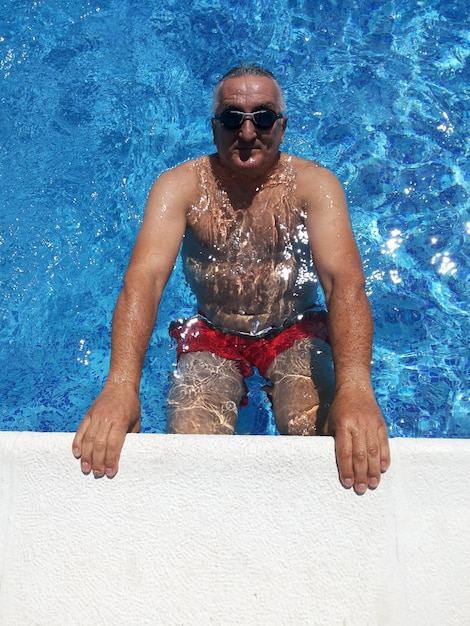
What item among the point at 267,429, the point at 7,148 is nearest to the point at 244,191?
the point at 267,429

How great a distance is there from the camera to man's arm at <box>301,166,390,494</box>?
200 cm

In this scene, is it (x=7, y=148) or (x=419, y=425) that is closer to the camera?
(x=419, y=425)

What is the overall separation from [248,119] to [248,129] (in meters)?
0.04

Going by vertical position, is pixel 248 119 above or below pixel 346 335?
above

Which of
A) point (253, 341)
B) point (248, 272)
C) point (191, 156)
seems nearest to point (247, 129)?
point (248, 272)

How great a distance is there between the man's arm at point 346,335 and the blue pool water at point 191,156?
1.05 m

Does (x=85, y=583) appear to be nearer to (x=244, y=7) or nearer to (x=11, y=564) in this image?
(x=11, y=564)

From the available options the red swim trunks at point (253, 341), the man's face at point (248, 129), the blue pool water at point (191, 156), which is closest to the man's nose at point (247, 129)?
the man's face at point (248, 129)

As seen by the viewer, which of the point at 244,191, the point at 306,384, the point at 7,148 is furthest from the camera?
the point at 7,148

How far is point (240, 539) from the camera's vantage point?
79.3 inches

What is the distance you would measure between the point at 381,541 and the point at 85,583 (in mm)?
882

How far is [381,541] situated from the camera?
199 centimetres

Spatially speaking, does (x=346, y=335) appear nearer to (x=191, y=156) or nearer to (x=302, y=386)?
(x=302, y=386)

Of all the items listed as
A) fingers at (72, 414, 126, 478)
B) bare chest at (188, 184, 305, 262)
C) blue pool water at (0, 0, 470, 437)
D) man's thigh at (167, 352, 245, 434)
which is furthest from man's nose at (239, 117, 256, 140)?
fingers at (72, 414, 126, 478)
